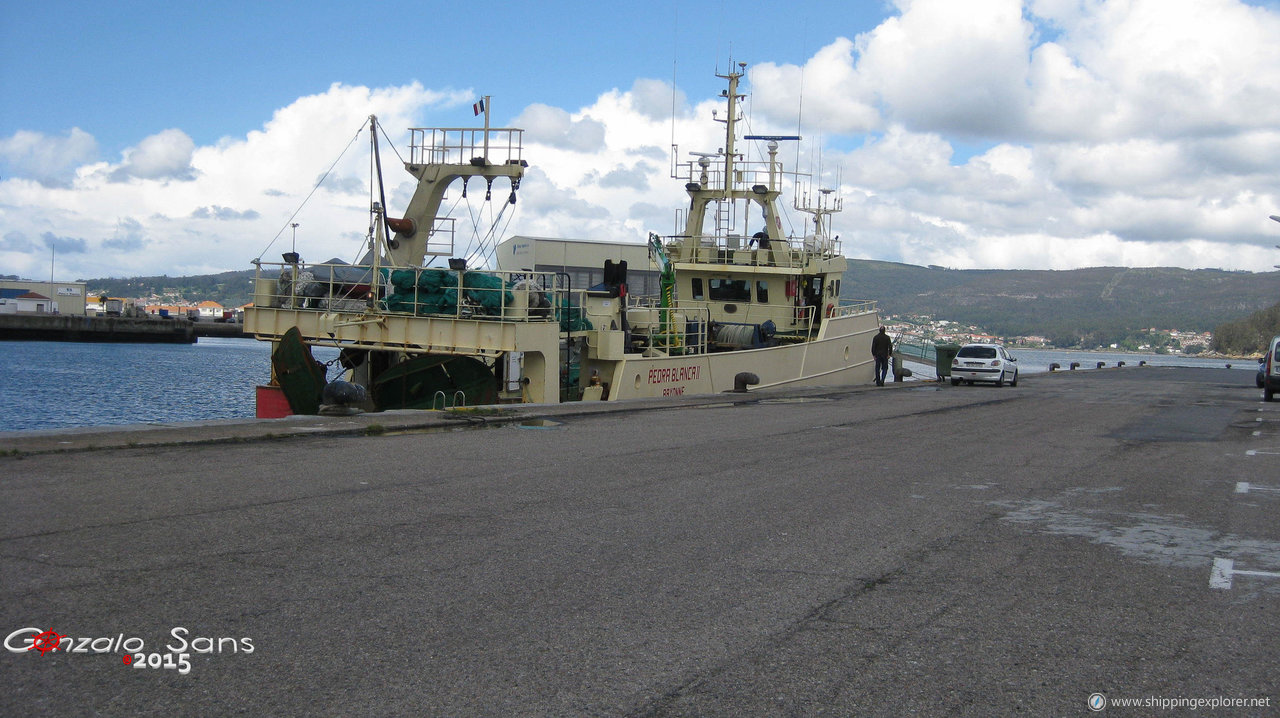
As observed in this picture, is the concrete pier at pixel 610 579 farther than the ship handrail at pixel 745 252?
No

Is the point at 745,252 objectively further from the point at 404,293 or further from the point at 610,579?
the point at 610,579

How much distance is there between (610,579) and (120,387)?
39.5 m

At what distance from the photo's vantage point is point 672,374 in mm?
22703

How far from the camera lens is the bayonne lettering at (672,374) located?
72.4 feet

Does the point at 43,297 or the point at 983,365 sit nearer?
the point at 983,365

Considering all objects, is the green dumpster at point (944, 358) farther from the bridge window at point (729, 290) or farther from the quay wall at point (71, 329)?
the quay wall at point (71, 329)

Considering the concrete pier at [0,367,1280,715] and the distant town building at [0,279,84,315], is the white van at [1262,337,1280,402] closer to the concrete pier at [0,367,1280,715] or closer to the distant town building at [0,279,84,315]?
the concrete pier at [0,367,1280,715]

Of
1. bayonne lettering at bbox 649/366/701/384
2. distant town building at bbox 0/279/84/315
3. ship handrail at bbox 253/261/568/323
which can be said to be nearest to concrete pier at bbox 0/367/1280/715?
ship handrail at bbox 253/261/568/323

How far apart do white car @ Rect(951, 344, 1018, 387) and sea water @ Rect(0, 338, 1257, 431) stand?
39.9ft

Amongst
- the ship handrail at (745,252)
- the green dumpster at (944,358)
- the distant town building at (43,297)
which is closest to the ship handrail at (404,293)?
the ship handrail at (745,252)
